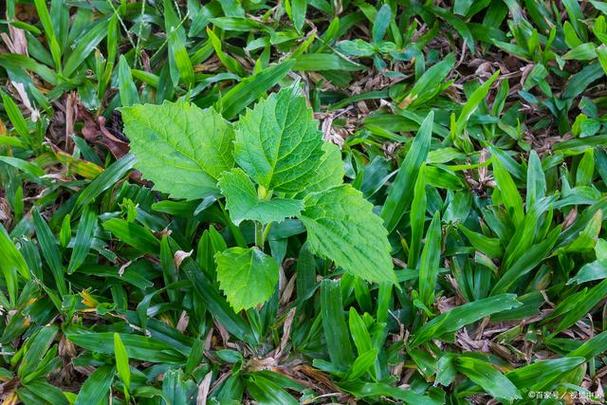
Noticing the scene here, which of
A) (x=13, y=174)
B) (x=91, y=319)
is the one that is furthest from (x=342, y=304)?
(x=13, y=174)

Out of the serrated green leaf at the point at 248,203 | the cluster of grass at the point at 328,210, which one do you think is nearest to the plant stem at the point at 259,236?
the cluster of grass at the point at 328,210

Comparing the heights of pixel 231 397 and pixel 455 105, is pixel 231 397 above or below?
below

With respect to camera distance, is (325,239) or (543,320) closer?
(325,239)

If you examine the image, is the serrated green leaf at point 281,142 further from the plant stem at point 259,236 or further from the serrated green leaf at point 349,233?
the plant stem at point 259,236

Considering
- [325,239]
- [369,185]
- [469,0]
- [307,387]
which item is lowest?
[307,387]

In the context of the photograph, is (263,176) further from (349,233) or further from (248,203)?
(349,233)

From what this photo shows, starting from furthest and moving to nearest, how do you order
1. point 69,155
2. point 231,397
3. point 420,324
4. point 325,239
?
point 69,155
point 420,324
point 231,397
point 325,239

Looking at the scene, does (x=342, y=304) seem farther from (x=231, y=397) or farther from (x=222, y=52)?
(x=222, y=52)

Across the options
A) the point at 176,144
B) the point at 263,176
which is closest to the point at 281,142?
the point at 263,176
